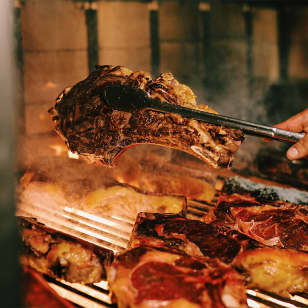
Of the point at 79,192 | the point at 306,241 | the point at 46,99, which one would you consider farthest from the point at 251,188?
the point at 46,99

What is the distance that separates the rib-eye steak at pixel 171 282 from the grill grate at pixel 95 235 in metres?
0.23

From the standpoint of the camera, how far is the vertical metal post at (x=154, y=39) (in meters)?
4.96

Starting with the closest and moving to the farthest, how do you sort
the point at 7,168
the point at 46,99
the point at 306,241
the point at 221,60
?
the point at 7,168
the point at 306,241
the point at 46,99
the point at 221,60

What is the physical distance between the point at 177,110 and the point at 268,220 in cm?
113

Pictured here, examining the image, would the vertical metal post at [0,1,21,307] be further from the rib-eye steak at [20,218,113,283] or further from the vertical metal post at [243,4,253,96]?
the vertical metal post at [243,4,253,96]

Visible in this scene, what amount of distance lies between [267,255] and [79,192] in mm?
1713

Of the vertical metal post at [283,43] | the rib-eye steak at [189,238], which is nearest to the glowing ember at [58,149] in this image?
the rib-eye steak at [189,238]

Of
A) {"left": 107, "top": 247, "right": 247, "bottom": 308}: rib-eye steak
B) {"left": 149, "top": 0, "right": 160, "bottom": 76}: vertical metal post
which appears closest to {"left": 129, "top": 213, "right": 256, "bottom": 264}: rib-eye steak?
{"left": 107, "top": 247, "right": 247, "bottom": 308}: rib-eye steak

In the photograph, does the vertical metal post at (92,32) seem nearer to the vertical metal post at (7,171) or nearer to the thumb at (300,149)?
the thumb at (300,149)

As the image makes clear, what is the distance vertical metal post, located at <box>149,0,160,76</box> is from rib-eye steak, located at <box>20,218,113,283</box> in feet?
11.6

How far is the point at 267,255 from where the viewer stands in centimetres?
212

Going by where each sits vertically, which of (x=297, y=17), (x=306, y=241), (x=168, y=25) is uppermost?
(x=297, y=17)

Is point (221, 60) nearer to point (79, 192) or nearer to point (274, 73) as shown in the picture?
point (274, 73)

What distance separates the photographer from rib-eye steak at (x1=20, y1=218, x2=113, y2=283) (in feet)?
6.64
